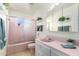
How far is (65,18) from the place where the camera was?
1.60m

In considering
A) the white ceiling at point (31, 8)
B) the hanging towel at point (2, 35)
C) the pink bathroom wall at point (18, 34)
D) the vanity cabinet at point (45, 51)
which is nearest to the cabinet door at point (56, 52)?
the vanity cabinet at point (45, 51)

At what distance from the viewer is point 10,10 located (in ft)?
4.66

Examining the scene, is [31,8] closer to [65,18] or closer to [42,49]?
[65,18]

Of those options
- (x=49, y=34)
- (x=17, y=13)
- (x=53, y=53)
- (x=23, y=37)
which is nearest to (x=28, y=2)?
(x=17, y=13)

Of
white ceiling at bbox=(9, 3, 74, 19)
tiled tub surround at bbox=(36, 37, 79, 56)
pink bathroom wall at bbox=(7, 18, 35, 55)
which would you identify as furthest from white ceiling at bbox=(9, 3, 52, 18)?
tiled tub surround at bbox=(36, 37, 79, 56)

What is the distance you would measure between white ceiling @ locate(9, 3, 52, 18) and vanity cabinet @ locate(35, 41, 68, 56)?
49 centimetres

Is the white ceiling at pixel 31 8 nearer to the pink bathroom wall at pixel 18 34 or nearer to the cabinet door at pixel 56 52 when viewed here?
the pink bathroom wall at pixel 18 34

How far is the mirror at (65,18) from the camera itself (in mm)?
1546

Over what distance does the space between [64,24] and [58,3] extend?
39 cm

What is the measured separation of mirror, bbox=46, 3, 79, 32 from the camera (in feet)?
5.07

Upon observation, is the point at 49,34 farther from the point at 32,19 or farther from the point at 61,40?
the point at 32,19

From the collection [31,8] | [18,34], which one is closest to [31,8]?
[31,8]

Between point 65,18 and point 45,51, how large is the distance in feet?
2.17

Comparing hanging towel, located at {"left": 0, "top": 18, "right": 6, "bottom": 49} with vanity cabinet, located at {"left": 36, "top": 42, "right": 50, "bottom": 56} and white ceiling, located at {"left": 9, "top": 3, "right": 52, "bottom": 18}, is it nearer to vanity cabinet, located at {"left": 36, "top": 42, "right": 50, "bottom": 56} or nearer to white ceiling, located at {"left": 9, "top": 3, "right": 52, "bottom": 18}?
white ceiling, located at {"left": 9, "top": 3, "right": 52, "bottom": 18}
